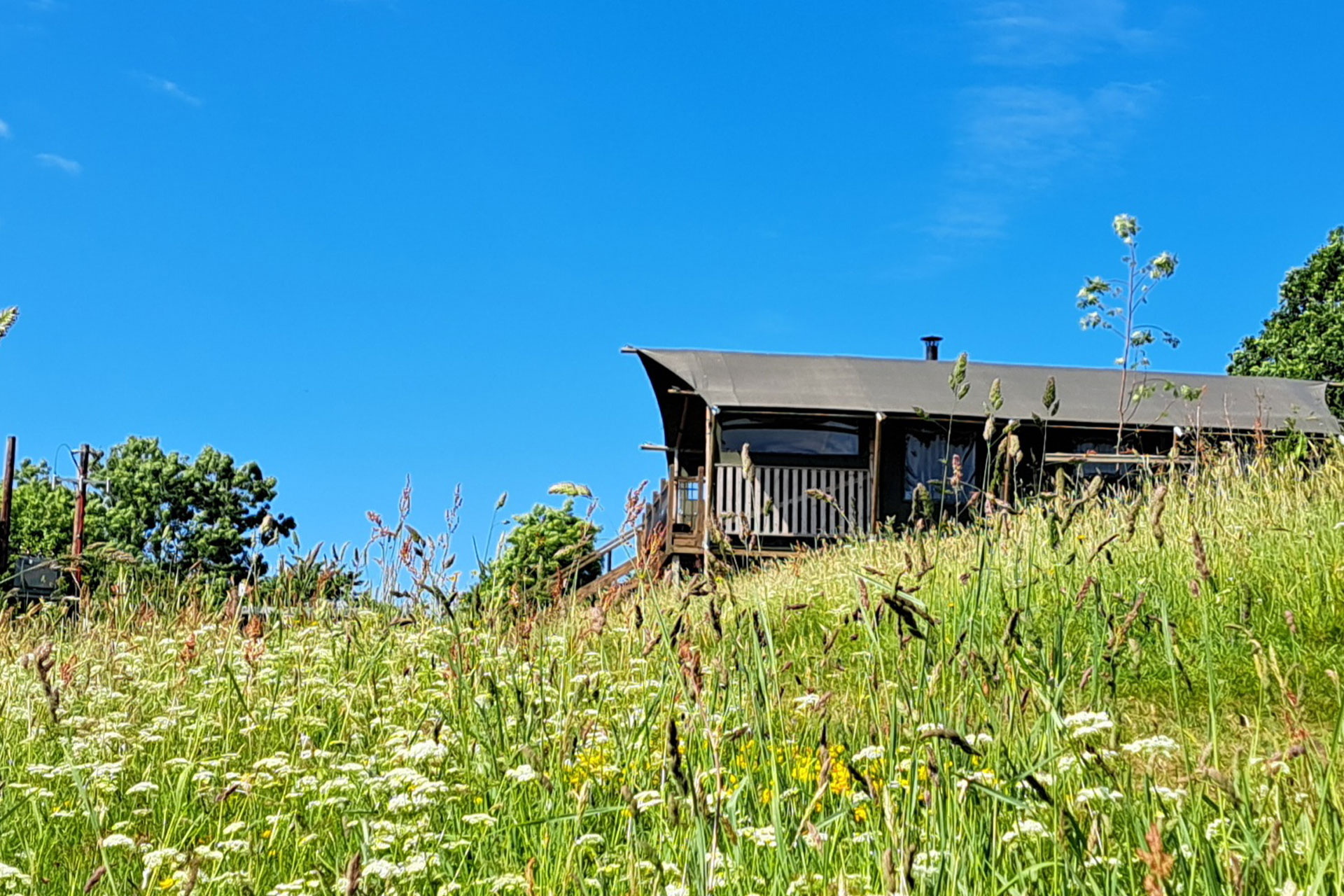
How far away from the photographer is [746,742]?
4.54 meters

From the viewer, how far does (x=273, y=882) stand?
3.92 m

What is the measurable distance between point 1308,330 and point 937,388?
15.0 m

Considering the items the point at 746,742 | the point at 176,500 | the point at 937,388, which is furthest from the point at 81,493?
the point at 746,742

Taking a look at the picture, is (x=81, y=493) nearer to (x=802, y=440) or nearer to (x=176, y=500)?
(x=176, y=500)

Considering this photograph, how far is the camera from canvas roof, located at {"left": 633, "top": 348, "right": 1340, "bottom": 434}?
77.0 ft

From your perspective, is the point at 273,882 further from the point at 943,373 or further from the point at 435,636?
the point at 943,373

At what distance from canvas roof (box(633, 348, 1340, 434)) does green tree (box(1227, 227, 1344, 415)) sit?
613 cm

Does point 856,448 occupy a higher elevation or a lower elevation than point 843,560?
higher

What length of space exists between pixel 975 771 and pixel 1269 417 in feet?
78.5

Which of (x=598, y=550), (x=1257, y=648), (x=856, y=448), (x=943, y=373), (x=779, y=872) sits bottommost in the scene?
(x=779, y=872)

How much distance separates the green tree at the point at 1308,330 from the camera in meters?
33.2

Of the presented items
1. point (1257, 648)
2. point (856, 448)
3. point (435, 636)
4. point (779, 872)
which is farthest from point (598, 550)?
point (856, 448)

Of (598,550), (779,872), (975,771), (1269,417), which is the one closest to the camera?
(779,872)

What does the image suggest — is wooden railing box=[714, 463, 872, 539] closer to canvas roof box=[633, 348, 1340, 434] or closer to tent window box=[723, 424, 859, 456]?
tent window box=[723, 424, 859, 456]
